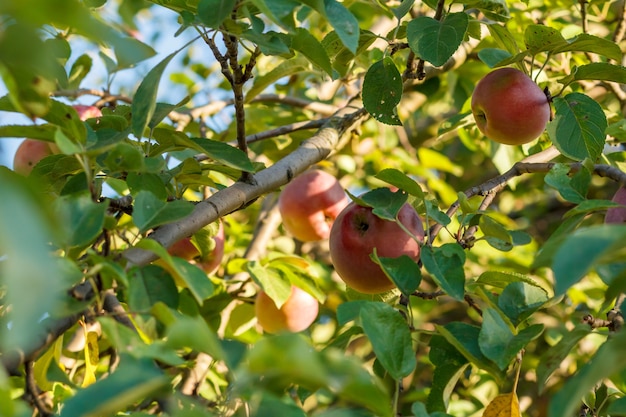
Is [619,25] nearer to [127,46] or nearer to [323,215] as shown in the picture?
[323,215]

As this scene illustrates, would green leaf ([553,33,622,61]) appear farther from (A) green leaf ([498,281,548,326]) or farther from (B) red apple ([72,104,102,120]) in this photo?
(B) red apple ([72,104,102,120])

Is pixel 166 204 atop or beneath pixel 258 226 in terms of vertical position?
atop

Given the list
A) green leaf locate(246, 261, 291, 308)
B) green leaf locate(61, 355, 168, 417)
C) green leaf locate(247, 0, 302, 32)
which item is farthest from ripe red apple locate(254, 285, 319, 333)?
green leaf locate(61, 355, 168, 417)

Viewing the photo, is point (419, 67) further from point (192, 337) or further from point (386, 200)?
point (192, 337)

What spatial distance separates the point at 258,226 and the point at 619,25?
0.99 m

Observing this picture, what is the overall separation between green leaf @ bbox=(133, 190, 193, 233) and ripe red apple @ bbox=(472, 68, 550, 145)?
0.61m

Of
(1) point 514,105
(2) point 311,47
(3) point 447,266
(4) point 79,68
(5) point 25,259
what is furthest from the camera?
(4) point 79,68

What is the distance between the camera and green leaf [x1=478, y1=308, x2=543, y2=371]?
77 centimetres

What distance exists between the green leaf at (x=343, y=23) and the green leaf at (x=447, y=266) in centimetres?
24

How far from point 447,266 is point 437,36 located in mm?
363

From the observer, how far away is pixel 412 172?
2.24m

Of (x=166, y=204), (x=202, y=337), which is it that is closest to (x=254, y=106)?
(x=166, y=204)

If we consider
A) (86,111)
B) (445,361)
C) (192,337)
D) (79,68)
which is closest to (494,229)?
(445,361)

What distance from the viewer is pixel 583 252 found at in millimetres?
531
